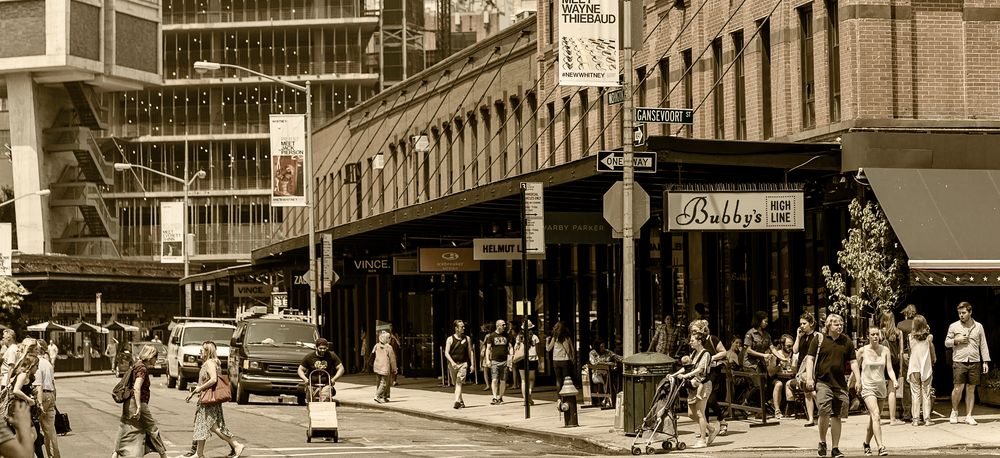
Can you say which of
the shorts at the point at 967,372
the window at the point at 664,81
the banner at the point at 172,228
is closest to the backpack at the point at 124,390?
the shorts at the point at 967,372

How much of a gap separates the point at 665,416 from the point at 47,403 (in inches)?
314

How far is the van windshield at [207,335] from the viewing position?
143ft

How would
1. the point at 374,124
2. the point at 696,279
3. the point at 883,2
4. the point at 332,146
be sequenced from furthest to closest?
the point at 332,146 → the point at 374,124 → the point at 696,279 → the point at 883,2

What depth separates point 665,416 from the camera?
2052cm

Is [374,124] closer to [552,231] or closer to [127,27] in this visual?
[552,231]

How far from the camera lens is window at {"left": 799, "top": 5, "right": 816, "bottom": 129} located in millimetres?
26656

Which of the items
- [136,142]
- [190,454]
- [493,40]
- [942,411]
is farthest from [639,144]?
[136,142]

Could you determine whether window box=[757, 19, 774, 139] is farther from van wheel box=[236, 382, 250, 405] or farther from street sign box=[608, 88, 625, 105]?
van wheel box=[236, 382, 250, 405]

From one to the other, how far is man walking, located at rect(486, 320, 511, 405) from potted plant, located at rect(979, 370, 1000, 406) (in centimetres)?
945

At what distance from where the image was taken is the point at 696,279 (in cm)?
3072

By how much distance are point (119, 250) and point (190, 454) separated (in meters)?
76.9

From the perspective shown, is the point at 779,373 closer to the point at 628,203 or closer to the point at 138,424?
the point at 628,203

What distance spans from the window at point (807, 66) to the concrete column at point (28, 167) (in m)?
68.9

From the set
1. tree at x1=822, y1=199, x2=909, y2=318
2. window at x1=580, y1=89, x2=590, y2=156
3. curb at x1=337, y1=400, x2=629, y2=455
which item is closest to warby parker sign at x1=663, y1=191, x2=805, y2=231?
tree at x1=822, y1=199, x2=909, y2=318
